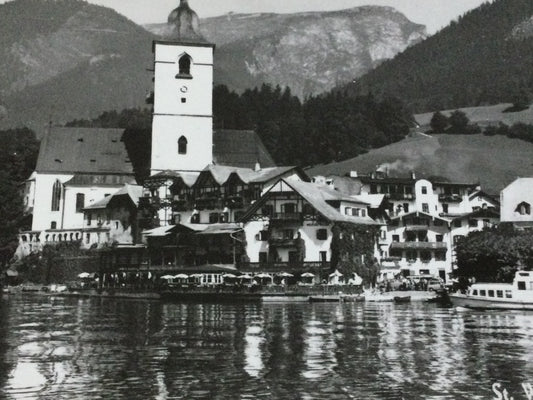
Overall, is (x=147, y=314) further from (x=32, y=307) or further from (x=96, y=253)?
(x=96, y=253)

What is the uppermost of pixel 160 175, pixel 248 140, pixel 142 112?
pixel 142 112

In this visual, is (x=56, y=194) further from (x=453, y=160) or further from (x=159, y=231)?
(x=453, y=160)

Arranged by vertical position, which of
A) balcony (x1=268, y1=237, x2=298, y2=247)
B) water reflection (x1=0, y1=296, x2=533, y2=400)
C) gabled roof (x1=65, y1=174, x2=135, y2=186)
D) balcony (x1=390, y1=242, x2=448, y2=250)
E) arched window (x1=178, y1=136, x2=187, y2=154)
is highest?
arched window (x1=178, y1=136, x2=187, y2=154)

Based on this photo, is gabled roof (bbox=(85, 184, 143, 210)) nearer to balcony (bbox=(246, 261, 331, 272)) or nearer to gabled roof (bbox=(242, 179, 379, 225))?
gabled roof (bbox=(242, 179, 379, 225))

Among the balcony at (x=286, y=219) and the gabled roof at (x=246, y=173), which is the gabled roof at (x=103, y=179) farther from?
the balcony at (x=286, y=219)

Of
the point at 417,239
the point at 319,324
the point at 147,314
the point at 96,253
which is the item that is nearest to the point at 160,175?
the point at 96,253

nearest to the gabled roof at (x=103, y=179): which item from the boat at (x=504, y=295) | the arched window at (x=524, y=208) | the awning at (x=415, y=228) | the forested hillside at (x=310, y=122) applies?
the forested hillside at (x=310, y=122)

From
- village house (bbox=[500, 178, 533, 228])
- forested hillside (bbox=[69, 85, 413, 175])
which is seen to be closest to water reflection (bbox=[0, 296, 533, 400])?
village house (bbox=[500, 178, 533, 228])
